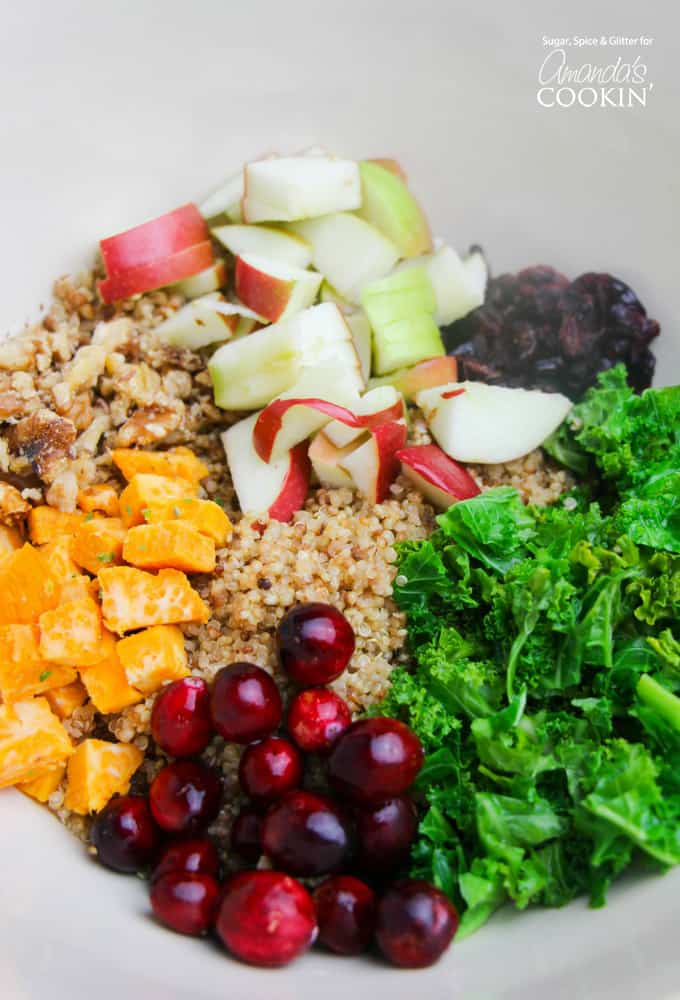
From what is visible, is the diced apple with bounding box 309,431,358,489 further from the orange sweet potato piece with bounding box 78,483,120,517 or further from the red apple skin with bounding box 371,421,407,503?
the orange sweet potato piece with bounding box 78,483,120,517

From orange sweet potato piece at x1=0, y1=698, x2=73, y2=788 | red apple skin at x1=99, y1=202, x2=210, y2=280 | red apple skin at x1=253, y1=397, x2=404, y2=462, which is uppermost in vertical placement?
red apple skin at x1=99, y1=202, x2=210, y2=280

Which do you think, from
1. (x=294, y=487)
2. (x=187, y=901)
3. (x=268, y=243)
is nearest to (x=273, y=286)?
(x=268, y=243)

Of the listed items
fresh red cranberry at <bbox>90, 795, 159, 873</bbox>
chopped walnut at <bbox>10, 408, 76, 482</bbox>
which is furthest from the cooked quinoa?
fresh red cranberry at <bbox>90, 795, 159, 873</bbox>

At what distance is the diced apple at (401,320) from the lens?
2.59 m

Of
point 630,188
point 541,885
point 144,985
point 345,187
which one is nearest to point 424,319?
point 345,187

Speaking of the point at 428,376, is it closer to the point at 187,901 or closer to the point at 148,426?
the point at 148,426

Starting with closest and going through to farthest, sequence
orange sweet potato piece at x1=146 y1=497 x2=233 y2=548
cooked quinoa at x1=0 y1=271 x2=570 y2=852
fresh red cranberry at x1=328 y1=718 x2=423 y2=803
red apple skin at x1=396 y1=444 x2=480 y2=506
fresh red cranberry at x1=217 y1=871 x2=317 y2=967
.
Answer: fresh red cranberry at x1=217 y1=871 x2=317 y2=967 < fresh red cranberry at x1=328 y1=718 x2=423 y2=803 < cooked quinoa at x1=0 y1=271 x2=570 y2=852 < orange sweet potato piece at x1=146 y1=497 x2=233 y2=548 < red apple skin at x1=396 y1=444 x2=480 y2=506

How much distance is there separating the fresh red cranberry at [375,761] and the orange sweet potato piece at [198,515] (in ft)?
2.11

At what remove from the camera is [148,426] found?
7.95ft

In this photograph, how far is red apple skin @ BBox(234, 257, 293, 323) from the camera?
Answer: 2.55 m

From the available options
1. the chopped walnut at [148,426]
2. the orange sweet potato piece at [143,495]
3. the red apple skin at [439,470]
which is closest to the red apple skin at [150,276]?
the chopped walnut at [148,426]

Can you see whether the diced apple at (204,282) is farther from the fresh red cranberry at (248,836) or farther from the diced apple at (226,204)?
the fresh red cranberry at (248,836)

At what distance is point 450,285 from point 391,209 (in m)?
0.29

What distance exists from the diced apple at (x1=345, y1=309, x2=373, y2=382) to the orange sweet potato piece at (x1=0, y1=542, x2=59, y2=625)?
3.47ft
